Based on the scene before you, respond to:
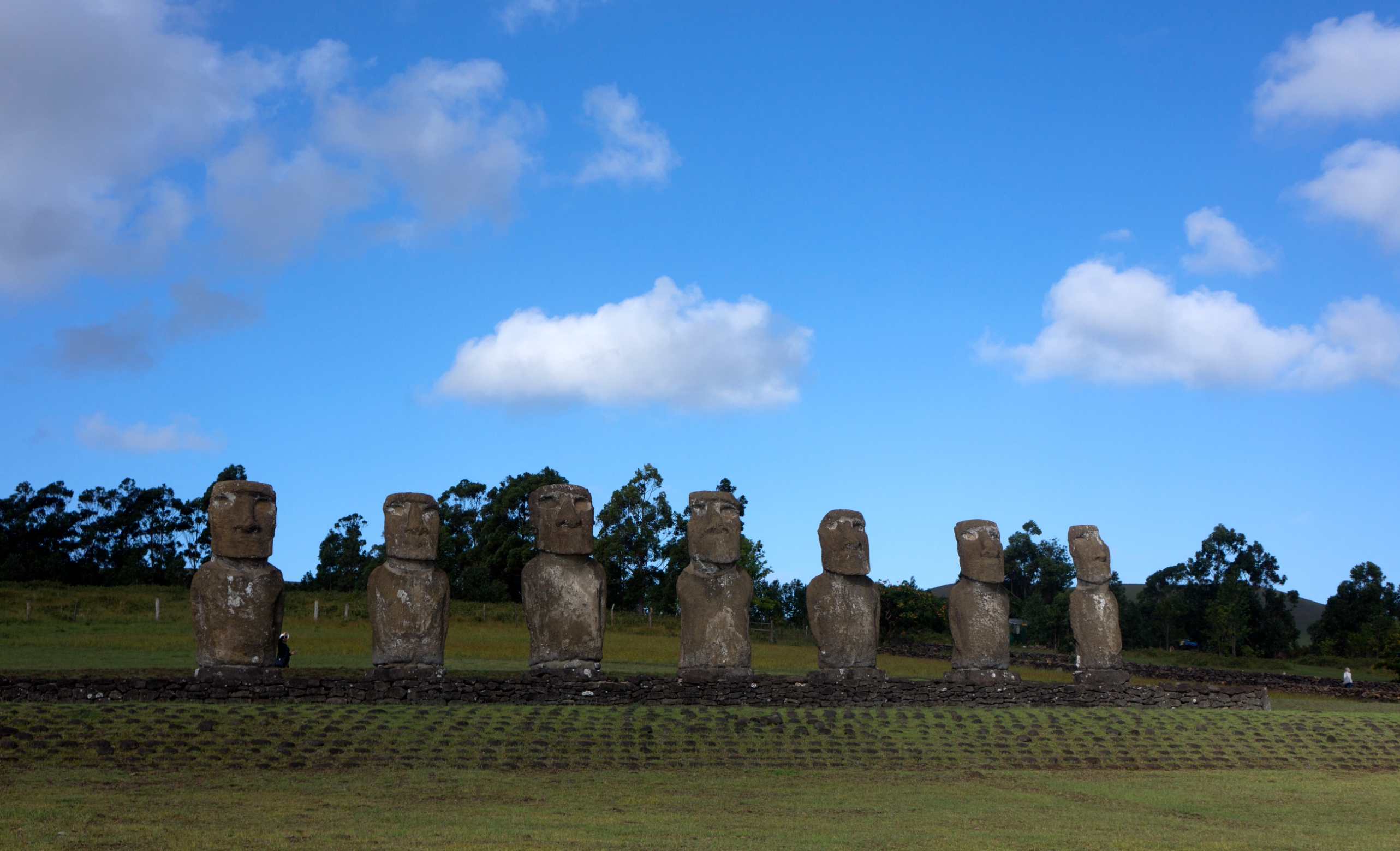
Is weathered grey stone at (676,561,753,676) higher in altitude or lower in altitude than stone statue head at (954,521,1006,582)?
lower

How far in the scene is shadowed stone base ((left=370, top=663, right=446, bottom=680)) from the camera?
17.1 metres

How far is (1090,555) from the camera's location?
23203 mm

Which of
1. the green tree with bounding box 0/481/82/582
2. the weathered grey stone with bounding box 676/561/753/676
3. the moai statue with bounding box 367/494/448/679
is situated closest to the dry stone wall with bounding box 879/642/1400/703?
the weathered grey stone with bounding box 676/561/753/676

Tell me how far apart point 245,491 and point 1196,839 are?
43.9 feet

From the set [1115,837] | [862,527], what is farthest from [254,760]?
[862,527]

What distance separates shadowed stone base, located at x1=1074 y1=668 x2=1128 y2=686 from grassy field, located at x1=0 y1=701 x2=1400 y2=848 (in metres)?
3.35

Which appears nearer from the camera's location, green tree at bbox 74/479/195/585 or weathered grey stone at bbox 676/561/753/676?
weathered grey stone at bbox 676/561/753/676

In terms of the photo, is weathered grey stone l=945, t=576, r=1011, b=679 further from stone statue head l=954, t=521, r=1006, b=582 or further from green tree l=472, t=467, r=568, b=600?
green tree l=472, t=467, r=568, b=600

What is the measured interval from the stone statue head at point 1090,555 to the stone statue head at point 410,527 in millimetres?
12661

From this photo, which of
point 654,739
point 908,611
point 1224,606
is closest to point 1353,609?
point 1224,606

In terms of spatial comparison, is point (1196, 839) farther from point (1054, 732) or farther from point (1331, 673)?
point (1331, 673)

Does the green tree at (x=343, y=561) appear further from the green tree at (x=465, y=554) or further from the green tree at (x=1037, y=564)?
the green tree at (x=1037, y=564)

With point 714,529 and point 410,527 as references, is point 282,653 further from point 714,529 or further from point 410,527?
point 714,529

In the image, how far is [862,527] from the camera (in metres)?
20.6
